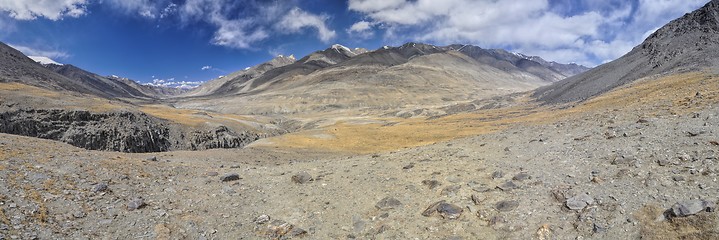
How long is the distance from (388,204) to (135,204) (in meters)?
8.32

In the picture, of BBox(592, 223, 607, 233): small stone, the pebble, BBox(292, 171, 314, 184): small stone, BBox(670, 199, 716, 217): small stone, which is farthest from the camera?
BBox(292, 171, 314, 184): small stone

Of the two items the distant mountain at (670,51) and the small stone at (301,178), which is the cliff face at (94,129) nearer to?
the small stone at (301,178)

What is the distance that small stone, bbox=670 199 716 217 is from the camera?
880 cm

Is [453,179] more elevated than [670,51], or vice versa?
[670,51]

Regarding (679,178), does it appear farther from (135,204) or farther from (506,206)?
(135,204)

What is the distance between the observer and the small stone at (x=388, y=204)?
43.5ft

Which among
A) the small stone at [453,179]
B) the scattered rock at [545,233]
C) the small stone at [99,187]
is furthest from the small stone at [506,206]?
the small stone at [99,187]

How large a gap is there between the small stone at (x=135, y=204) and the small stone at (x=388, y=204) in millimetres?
7757

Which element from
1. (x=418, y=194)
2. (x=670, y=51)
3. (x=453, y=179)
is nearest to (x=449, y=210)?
(x=418, y=194)

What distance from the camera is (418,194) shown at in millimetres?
13930

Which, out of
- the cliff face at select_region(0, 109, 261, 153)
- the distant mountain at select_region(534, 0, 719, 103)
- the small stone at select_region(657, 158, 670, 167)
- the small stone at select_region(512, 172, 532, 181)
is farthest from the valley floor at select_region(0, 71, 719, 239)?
the distant mountain at select_region(534, 0, 719, 103)

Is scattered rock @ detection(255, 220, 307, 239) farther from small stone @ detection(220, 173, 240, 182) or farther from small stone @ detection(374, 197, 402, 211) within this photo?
small stone @ detection(220, 173, 240, 182)

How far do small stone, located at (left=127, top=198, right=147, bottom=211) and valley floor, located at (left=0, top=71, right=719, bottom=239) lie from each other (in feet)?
0.11

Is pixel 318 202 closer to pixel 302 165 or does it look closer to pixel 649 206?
pixel 302 165
